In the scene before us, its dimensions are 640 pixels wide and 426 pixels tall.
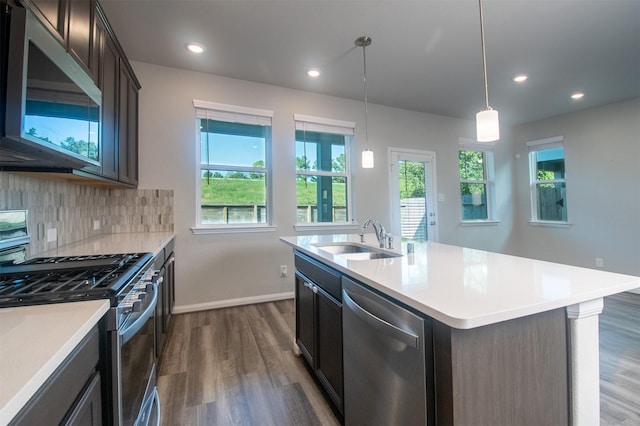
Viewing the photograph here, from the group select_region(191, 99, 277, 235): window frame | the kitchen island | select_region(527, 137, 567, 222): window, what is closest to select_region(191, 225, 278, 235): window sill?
select_region(191, 99, 277, 235): window frame

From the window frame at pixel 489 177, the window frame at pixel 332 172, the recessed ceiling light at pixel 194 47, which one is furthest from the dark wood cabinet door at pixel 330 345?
the window frame at pixel 489 177

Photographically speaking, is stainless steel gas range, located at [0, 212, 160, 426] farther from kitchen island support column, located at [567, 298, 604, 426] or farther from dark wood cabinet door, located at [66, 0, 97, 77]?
kitchen island support column, located at [567, 298, 604, 426]

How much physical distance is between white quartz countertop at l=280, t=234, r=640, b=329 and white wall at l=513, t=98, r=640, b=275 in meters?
4.28

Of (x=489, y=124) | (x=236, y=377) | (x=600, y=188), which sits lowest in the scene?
(x=236, y=377)

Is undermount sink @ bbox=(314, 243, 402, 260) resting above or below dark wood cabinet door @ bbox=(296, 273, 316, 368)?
above

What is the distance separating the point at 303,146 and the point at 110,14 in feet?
7.36

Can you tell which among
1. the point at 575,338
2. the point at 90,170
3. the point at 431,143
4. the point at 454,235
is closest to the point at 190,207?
the point at 90,170

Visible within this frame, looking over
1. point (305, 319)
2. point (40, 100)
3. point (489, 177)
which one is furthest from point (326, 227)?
point (489, 177)

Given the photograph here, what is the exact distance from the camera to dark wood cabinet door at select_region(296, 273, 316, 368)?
6.10 ft

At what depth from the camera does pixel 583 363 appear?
94 centimetres

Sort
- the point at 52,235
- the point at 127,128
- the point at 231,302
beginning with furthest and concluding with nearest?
the point at 231,302 → the point at 127,128 → the point at 52,235

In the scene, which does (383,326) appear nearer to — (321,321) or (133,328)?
(321,321)

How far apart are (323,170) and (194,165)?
1.67 m

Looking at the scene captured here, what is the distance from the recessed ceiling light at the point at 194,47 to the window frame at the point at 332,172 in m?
1.28
